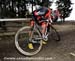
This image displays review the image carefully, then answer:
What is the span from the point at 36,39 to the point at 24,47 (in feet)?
1.32

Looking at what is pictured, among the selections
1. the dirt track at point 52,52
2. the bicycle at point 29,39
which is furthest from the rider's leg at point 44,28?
the dirt track at point 52,52

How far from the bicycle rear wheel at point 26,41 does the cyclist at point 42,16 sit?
0.25m

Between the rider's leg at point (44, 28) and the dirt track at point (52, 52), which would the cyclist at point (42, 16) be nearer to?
the rider's leg at point (44, 28)

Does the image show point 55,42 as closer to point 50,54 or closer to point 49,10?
point 50,54

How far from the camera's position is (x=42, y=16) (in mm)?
6914

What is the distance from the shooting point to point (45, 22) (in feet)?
23.5

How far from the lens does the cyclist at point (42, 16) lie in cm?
676

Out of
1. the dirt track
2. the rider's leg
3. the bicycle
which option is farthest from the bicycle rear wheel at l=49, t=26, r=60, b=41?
→ the bicycle

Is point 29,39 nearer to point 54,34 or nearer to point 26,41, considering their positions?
point 26,41

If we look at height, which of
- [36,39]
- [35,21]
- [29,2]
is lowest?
[29,2]

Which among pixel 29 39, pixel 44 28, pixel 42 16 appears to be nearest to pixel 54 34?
pixel 44 28

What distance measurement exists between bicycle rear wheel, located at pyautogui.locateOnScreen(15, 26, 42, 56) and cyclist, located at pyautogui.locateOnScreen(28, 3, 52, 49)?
0.83ft

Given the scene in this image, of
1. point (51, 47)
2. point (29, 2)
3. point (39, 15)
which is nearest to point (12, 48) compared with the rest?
point (51, 47)

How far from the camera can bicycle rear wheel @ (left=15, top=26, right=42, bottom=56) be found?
6.82m
